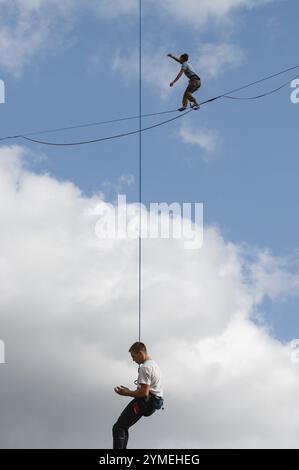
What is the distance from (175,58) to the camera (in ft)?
47.3

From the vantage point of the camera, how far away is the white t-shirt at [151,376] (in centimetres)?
907

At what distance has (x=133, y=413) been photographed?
30.3 ft

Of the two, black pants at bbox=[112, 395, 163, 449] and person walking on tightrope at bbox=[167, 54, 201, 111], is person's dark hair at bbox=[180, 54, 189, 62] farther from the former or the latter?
black pants at bbox=[112, 395, 163, 449]

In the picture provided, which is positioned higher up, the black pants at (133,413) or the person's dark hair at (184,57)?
the person's dark hair at (184,57)

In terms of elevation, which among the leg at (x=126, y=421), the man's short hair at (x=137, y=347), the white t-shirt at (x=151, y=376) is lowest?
Result: the leg at (x=126, y=421)

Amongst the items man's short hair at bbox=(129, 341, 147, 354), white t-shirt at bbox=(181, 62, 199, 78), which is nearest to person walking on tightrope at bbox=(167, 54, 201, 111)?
white t-shirt at bbox=(181, 62, 199, 78)

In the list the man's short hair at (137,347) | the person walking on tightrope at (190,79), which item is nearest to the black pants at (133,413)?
the man's short hair at (137,347)

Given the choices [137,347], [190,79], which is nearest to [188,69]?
[190,79]

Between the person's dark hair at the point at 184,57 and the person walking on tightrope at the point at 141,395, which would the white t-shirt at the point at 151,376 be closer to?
the person walking on tightrope at the point at 141,395
